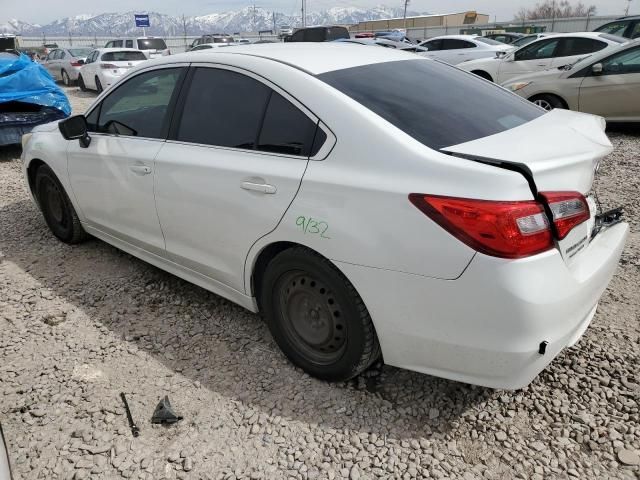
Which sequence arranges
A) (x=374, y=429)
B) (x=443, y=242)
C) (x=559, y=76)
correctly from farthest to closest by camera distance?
(x=559, y=76), (x=374, y=429), (x=443, y=242)

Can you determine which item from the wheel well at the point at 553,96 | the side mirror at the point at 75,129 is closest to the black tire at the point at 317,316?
the side mirror at the point at 75,129

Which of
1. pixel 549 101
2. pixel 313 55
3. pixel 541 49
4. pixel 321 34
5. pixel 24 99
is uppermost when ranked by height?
pixel 321 34

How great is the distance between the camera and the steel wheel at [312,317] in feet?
7.95

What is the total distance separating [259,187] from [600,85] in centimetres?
Result: 727

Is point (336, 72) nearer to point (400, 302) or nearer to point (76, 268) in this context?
point (400, 302)

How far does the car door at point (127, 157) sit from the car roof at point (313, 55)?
0.25 metres

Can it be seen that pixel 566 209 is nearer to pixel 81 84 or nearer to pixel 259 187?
pixel 259 187

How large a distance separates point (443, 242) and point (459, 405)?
100 centimetres

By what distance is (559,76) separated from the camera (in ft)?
26.2

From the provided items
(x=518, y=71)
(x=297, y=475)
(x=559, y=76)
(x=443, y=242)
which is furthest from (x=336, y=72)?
(x=518, y=71)

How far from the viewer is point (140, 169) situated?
3172 millimetres

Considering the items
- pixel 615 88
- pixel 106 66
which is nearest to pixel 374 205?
pixel 615 88

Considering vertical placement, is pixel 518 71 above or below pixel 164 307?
above

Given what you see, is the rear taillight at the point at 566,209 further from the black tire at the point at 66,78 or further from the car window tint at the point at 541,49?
the black tire at the point at 66,78
